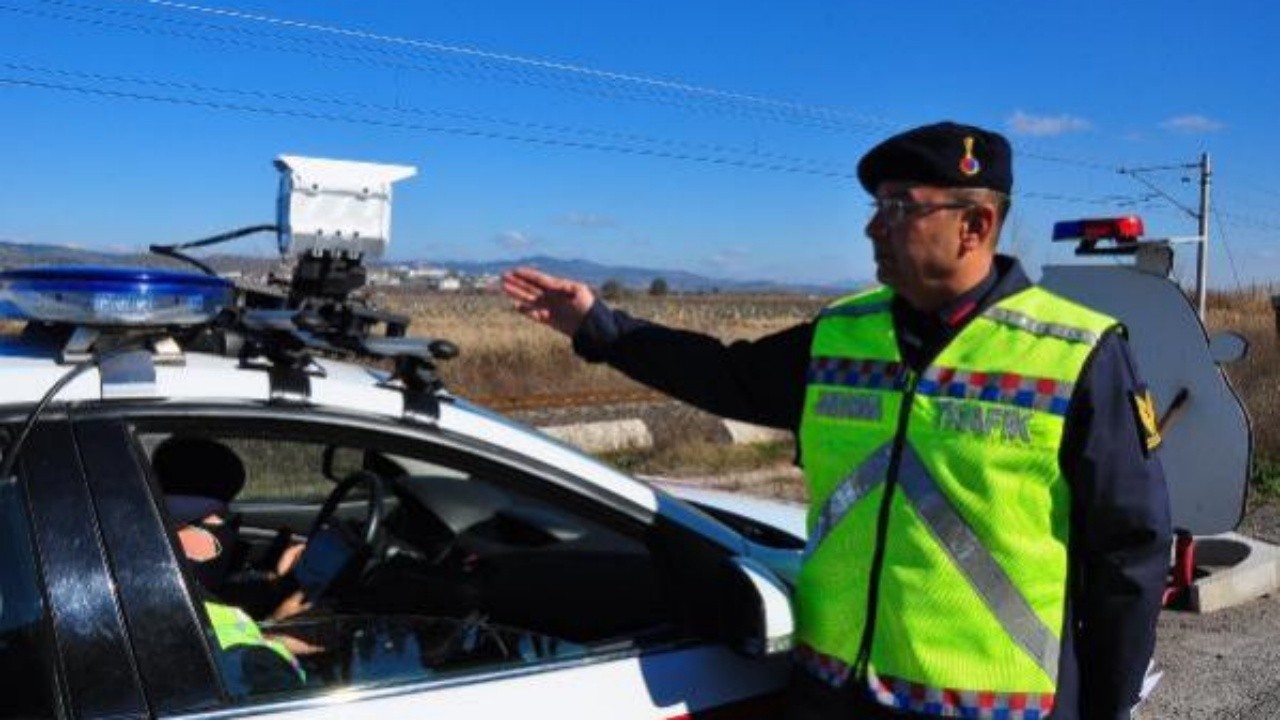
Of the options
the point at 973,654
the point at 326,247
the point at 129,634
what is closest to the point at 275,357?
the point at 129,634

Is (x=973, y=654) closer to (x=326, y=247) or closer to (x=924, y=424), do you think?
(x=924, y=424)

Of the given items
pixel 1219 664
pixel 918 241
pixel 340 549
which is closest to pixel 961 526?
pixel 918 241

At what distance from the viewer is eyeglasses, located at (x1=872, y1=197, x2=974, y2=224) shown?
2.49 meters

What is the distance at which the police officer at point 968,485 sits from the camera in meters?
2.32

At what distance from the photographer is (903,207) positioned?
252cm

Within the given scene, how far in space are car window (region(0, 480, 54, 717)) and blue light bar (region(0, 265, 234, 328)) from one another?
389mm

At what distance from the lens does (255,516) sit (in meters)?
3.75

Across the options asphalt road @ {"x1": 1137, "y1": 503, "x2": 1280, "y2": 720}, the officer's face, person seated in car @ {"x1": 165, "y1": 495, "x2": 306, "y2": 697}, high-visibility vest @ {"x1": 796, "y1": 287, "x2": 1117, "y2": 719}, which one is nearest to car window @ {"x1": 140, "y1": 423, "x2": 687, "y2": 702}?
person seated in car @ {"x1": 165, "y1": 495, "x2": 306, "y2": 697}

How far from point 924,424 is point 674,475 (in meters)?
8.10

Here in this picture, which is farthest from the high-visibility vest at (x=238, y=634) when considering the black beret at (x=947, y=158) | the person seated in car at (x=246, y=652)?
the black beret at (x=947, y=158)

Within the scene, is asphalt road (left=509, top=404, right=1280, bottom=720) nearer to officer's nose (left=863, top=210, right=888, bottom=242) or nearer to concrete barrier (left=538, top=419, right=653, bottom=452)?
officer's nose (left=863, top=210, right=888, bottom=242)

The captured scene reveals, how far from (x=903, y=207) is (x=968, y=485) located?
56 cm

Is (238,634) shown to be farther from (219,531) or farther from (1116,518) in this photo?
(1116,518)

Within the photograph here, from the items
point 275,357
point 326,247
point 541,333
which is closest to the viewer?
point 275,357
